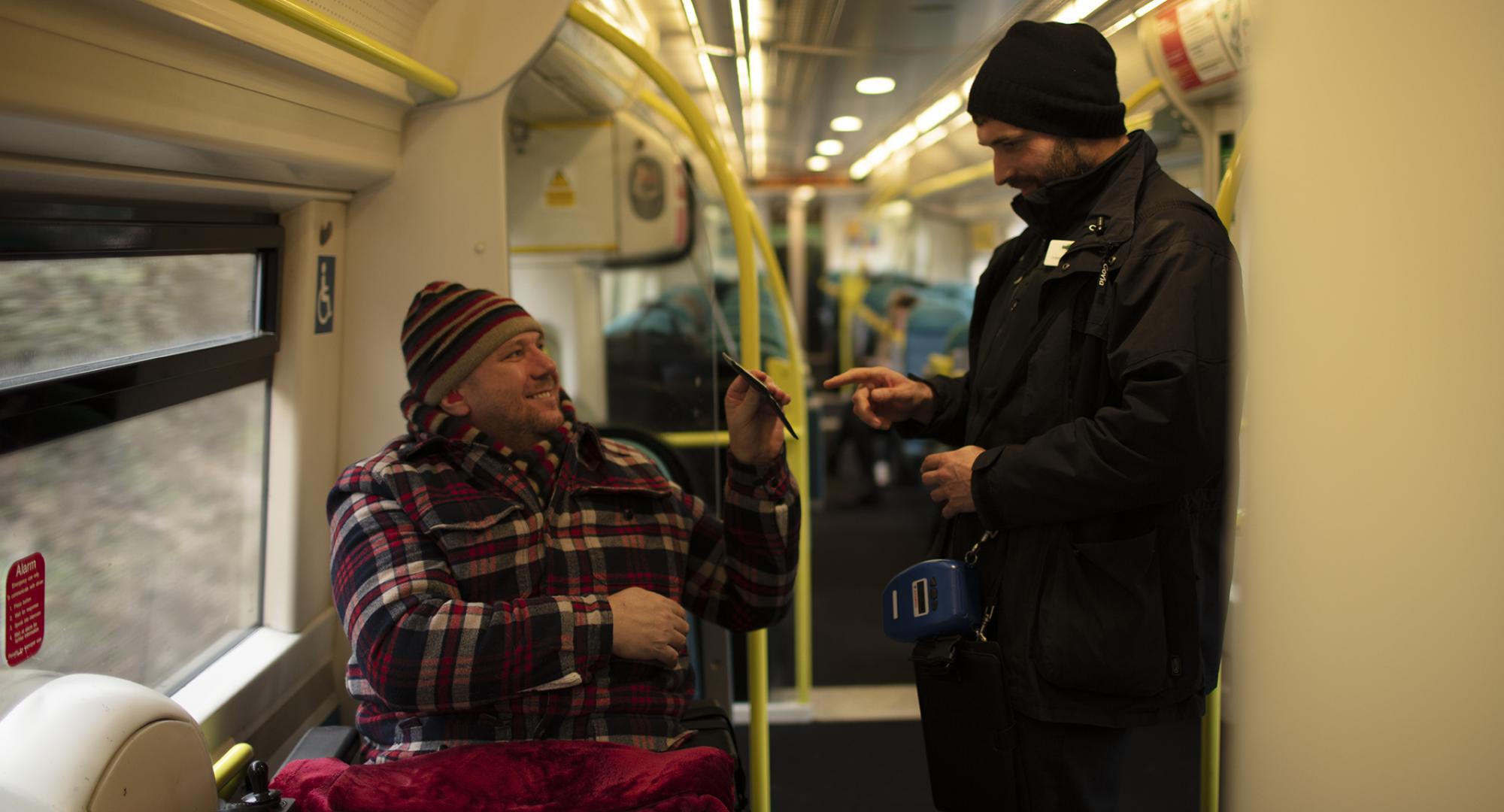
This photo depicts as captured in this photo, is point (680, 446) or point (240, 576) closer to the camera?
point (240, 576)

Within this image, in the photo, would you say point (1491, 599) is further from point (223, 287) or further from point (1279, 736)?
point (223, 287)

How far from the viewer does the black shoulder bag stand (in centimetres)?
189

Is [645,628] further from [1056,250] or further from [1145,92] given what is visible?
[1145,92]

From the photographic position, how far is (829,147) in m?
8.34

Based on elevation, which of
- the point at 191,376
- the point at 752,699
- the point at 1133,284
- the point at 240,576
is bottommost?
the point at 752,699

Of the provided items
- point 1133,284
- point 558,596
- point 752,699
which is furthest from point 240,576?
point 1133,284

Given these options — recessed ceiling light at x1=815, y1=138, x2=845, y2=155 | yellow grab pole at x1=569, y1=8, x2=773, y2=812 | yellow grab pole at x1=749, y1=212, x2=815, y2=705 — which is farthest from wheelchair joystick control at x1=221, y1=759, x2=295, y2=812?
recessed ceiling light at x1=815, y1=138, x2=845, y2=155

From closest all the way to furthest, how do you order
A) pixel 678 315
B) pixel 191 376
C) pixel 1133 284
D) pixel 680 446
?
pixel 1133 284 < pixel 191 376 < pixel 680 446 < pixel 678 315

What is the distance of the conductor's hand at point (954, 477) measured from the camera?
6.15 feet

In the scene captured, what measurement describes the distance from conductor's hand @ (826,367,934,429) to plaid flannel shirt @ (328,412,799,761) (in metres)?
0.22

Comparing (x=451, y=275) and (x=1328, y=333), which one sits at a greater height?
(x=451, y=275)

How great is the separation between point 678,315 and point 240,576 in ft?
5.72

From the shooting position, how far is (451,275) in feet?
8.62

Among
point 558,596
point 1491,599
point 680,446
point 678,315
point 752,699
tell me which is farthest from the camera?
point 678,315
